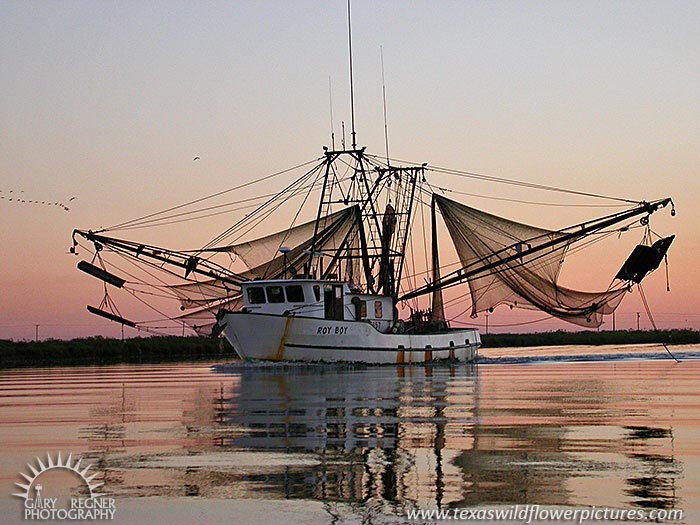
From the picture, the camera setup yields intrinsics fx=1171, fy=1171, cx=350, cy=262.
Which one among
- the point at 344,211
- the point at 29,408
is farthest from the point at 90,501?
the point at 344,211

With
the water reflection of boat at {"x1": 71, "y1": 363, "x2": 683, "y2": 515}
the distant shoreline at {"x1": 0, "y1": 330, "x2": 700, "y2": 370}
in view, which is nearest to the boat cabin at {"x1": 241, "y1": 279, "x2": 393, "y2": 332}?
the distant shoreline at {"x1": 0, "y1": 330, "x2": 700, "y2": 370}

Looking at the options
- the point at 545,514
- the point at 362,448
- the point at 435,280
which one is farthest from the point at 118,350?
the point at 545,514

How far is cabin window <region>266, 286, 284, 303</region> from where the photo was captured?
143ft

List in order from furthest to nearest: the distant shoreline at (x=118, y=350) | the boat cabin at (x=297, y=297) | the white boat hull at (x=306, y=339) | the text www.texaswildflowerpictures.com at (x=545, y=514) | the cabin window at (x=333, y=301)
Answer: the distant shoreline at (x=118, y=350) < the cabin window at (x=333, y=301) < the boat cabin at (x=297, y=297) < the white boat hull at (x=306, y=339) < the text www.texaswildflowerpictures.com at (x=545, y=514)

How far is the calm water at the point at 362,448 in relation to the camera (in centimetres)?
1052

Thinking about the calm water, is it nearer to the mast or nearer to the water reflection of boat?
the water reflection of boat

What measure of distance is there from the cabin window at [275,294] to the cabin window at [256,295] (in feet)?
0.82

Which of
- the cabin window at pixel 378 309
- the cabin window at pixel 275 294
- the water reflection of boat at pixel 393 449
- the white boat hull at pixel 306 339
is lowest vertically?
the water reflection of boat at pixel 393 449

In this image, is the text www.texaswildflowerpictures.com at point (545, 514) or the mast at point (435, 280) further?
the mast at point (435, 280)

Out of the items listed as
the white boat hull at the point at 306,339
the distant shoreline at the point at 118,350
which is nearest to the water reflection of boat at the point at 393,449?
the white boat hull at the point at 306,339

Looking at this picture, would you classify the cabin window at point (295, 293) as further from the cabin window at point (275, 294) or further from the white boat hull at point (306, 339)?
the white boat hull at point (306, 339)

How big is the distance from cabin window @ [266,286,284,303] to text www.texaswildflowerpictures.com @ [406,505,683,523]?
33.9 meters

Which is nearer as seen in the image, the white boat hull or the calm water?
the calm water

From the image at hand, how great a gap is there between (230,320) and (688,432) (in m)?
29.0
